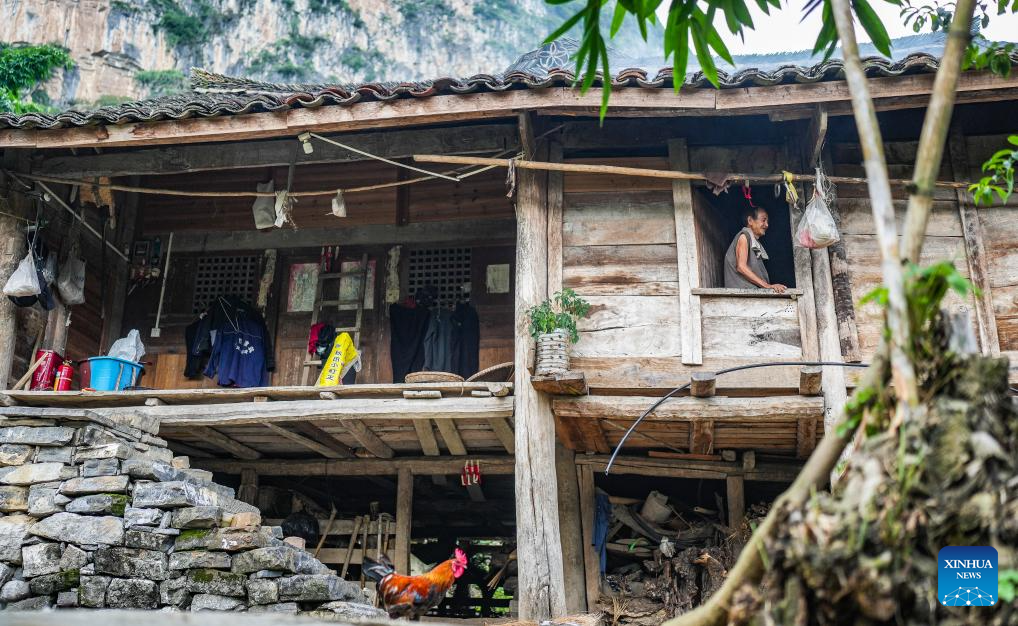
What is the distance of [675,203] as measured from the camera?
8.10m

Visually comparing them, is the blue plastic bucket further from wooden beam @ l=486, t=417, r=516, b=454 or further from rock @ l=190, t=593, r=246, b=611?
wooden beam @ l=486, t=417, r=516, b=454

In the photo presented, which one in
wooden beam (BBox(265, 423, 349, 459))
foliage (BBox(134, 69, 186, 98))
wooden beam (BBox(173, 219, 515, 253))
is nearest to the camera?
wooden beam (BBox(265, 423, 349, 459))

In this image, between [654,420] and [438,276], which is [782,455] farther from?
[438,276]

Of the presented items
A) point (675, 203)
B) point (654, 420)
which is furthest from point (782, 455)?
point (675, 203)

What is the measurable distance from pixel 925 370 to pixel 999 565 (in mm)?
565

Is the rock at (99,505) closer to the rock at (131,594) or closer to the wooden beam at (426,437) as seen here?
the rock at (131,594)

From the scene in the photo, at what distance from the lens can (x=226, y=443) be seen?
9883 mm

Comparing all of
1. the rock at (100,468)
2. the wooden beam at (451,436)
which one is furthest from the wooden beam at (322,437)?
the rock at (100,468)

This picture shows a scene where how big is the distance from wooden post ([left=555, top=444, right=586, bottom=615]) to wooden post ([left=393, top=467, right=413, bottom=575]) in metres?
2.17

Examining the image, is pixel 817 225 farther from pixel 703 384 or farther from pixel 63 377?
pixel 63 377

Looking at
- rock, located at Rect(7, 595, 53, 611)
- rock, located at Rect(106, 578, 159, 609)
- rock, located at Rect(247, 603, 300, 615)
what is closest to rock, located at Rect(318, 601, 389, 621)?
rock, located at Rect(247, 603, 300, 615)

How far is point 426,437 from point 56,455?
3.42m

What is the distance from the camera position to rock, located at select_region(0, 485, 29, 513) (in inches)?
296

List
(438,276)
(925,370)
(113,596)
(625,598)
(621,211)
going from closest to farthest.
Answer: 1. (925,370)
2. (113,596)
3. (621,211)
4. (625,598)
5. (438,276)
